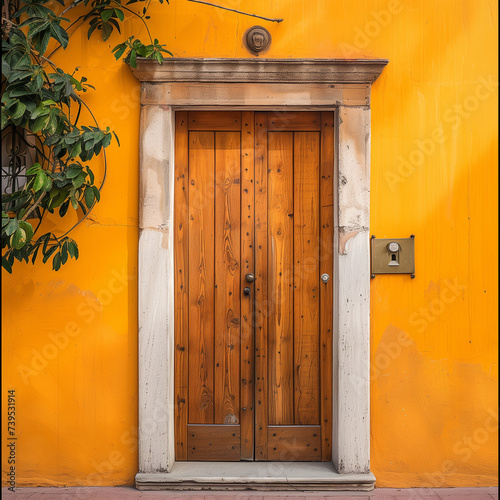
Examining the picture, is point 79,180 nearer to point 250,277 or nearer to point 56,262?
point 56,262

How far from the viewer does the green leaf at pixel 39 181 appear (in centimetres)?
292

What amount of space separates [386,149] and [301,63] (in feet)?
2.70

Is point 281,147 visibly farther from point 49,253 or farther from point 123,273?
point 49,253

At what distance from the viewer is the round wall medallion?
3.32 metres

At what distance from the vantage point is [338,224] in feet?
11.0

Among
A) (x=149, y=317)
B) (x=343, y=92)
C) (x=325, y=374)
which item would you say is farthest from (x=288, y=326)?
(x=343, y=92)

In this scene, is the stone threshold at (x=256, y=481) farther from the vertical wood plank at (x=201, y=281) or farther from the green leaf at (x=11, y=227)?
the green leaf at (x=11, y=227)

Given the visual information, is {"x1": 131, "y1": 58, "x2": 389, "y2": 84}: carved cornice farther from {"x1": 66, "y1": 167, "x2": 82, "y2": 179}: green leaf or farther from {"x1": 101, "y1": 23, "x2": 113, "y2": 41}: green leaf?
{"x1": 66, "y1": 167, "x2": 82, "y2": 179}: green leaf

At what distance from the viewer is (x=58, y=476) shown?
337 cm

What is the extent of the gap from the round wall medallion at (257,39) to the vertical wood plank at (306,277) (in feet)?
2.08
